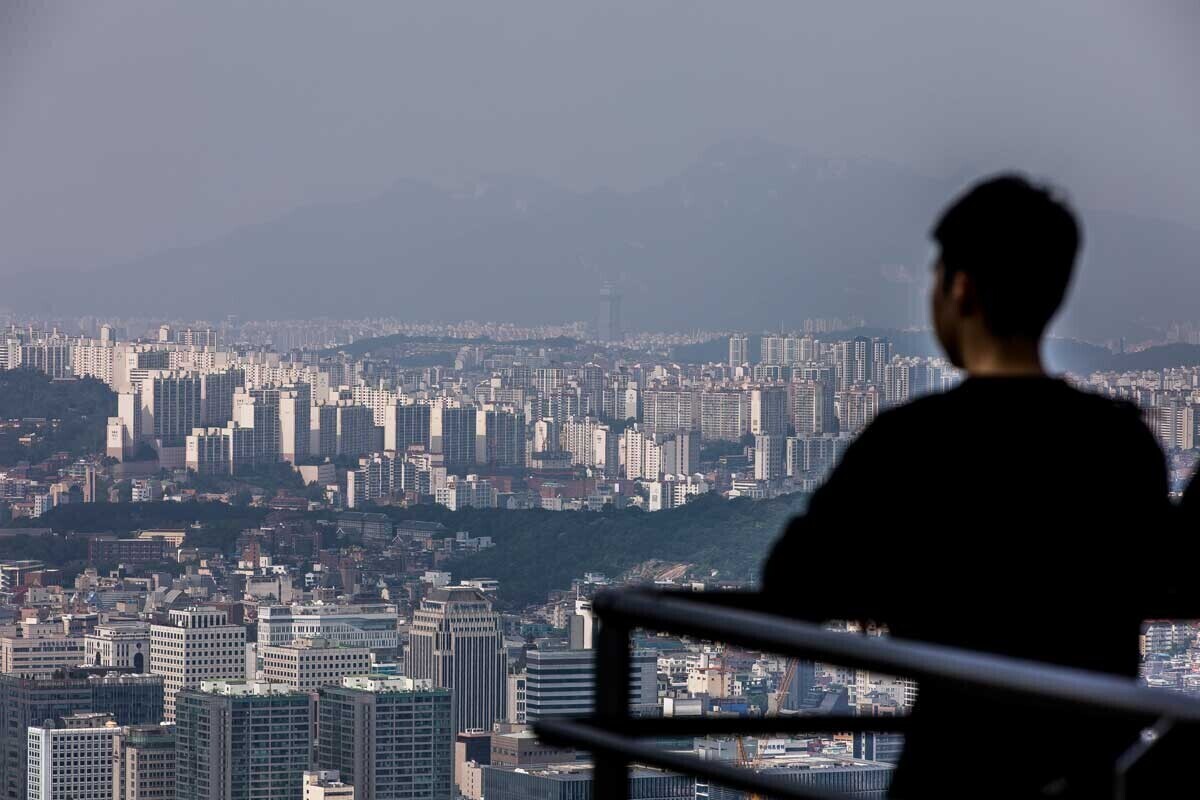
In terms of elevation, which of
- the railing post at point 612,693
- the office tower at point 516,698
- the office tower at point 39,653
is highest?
the railing post at point 612,693

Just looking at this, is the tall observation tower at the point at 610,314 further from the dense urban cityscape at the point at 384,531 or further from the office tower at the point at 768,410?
the office tower at the point at 768,410

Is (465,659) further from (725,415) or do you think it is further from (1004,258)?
(1004,258)

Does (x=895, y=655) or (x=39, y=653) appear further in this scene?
(x=39, y=653)

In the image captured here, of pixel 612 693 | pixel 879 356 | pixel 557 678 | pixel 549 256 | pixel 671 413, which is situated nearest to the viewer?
pixel 612 693

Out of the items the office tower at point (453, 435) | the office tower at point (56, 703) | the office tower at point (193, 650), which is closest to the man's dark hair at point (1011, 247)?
the office tower at point (56, 703)

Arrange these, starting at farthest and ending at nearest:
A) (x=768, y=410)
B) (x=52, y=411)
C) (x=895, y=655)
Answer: (x=52, y=411), (x=768, y=410), (x=895, y=655)

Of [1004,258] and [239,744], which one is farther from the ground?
[1004,258]

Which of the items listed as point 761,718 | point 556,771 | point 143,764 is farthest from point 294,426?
point 761,718
